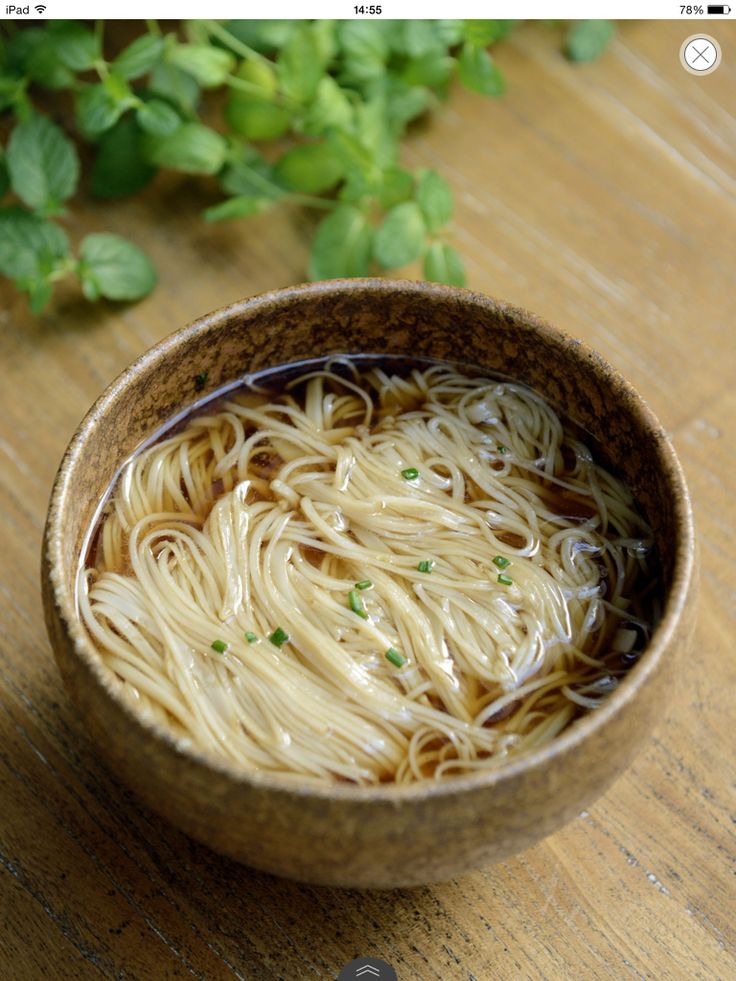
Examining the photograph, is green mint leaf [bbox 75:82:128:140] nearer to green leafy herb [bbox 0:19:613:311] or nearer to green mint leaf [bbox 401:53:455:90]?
green leafy herb [bbox 0:19:613:311]

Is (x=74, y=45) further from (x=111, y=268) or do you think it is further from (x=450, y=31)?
(x=450, y=31)

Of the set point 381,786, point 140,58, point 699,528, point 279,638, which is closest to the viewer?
point 381,786

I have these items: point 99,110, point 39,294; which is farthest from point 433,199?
point 39,294

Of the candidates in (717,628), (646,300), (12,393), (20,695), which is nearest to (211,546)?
(20,695)

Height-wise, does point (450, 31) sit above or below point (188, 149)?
above

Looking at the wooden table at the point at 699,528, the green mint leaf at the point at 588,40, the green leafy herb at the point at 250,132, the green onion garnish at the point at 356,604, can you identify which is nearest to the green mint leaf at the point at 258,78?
the green leafy herb at the point at 250,132

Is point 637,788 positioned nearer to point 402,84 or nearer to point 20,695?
point 20,695
